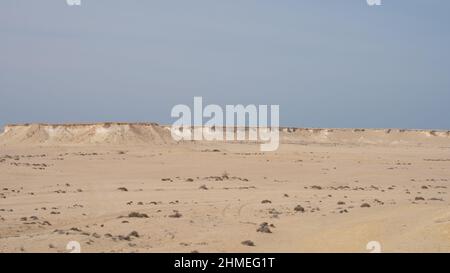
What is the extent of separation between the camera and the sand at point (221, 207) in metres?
13.8

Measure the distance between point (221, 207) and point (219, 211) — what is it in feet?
3.95

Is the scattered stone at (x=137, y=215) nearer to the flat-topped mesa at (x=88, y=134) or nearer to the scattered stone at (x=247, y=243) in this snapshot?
the scattered stone at (x=247, y=243)

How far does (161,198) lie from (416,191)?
12.9m

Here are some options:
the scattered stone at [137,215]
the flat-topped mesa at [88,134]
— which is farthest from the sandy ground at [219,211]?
the flat-topped mesa at [88,134]

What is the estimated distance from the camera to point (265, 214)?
1956cm

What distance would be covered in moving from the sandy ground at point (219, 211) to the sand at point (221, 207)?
36 mm

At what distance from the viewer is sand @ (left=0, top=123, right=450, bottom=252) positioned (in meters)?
13.8

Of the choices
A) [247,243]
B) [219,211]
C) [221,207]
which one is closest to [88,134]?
[221,207]

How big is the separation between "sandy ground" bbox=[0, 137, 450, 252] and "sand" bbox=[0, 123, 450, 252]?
36 mm

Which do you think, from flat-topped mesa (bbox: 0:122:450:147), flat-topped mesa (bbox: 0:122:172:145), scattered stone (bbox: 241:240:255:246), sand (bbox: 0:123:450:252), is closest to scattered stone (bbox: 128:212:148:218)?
sand (bbox: 0:123:450:252)

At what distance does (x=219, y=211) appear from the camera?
20219mm

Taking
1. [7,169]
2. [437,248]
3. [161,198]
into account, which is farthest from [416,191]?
[7,169]

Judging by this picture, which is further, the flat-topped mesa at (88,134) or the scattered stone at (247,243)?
the flat-topped mesa at (88,134)
